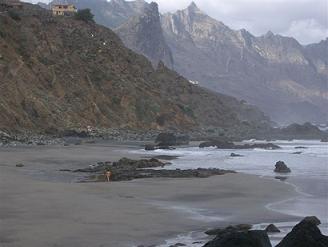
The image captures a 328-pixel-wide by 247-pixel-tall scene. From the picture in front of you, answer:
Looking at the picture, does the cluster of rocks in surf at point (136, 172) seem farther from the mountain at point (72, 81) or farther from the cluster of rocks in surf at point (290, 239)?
the mountain at point (72, 81)

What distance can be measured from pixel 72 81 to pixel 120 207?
5820 centimetres

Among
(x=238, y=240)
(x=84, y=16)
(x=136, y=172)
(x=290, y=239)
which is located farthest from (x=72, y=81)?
(x=238, y=240)

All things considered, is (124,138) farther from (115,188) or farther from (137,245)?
(137,245)

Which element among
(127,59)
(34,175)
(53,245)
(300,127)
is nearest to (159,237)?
(53,245)

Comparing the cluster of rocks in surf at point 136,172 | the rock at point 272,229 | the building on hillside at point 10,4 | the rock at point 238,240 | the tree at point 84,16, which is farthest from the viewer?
the tree at point 84,16

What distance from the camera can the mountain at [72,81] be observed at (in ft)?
194

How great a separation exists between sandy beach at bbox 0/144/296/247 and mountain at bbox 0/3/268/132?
3141cm

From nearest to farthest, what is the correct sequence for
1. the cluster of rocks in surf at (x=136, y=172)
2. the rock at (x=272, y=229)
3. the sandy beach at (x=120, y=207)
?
1. the sandy beach at (x=120, y=207)
2. the rock at (x=272, y=229)
3. the cluster of rocks in surf at (x=136, y=172)

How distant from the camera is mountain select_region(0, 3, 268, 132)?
59.1m

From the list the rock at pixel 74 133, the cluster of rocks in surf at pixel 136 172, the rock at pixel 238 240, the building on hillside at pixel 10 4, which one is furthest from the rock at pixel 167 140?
the rock at pixel 238 240

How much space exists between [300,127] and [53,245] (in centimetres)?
9213

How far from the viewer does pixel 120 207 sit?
15.7 metres

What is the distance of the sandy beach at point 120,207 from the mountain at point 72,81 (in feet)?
103

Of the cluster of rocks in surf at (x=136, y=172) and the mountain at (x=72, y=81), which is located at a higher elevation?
the mountain at (x=72, y=81)
